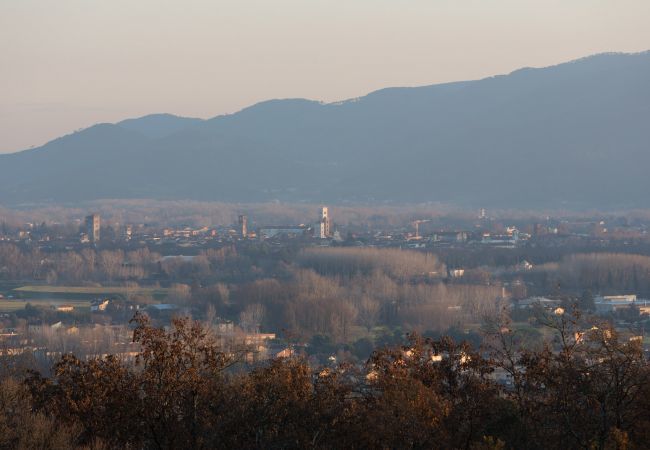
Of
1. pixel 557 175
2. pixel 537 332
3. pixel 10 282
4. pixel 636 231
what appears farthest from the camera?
pixel 557 175

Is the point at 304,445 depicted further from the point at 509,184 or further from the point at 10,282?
the point at 509,184

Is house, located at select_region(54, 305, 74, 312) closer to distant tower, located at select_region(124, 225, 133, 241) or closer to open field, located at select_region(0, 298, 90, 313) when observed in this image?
open field, located at select_region(0, 298, 90, 313)

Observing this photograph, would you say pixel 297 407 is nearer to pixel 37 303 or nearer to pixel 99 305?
pixel 99 305

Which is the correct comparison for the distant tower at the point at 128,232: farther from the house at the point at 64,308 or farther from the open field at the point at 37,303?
the house at the point at 64,308

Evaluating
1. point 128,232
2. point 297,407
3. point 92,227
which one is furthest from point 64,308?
point 128,232

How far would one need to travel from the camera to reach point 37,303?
2520 inches

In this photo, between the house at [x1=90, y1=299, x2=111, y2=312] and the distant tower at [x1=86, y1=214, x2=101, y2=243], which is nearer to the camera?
the house at [x1=90, y1=299, x2=111, y2=312]

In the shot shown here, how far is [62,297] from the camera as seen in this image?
6869 centimetres

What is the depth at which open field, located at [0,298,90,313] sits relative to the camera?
201 ft

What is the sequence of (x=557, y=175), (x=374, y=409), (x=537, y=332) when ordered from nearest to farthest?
(x=374, y=409) → (x=537, y=332) → (x=557, y=175)

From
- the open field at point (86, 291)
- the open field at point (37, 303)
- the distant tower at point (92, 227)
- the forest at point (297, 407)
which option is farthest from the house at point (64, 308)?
the distant tower at point (92, 227)

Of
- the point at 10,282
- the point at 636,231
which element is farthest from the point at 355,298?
the point at 636,231

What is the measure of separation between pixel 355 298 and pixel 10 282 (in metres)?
29.3

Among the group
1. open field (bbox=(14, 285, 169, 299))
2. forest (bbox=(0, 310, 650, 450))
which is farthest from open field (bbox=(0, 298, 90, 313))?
forest (bbox=(0, 310, 650, 450))
